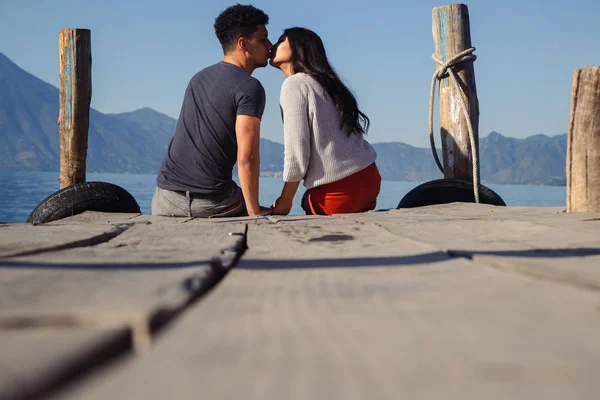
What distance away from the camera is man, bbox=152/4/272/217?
4.72m

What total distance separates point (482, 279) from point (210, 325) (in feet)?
2.69

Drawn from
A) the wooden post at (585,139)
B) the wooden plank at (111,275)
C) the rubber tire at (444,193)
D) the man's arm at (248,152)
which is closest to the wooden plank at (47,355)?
the wooden plank at (111,275)

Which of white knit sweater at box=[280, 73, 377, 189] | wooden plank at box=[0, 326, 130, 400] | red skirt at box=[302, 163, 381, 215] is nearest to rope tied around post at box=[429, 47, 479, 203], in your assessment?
red skirt at box=[302, 163, 381, 215]

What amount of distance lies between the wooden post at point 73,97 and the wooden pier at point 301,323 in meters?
5.56

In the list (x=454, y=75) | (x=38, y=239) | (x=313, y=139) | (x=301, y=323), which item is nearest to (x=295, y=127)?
(x=313, y=139)

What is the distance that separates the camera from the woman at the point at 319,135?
484 cm

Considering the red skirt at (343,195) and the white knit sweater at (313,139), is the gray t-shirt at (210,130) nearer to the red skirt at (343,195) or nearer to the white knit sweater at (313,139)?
the white knit sweater at (313,139)

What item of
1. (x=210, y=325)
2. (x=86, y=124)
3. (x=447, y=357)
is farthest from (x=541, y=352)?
(x=86, y=124)

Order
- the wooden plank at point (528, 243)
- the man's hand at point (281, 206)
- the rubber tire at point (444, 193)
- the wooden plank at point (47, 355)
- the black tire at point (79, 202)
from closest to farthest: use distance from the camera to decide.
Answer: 1. the wooden plank at point (47, 355)
2. the wooden plank at point (528, 243)
3. the man's hand at point (281, 206)
4. the black tire at point (79, 202)
5. the rubber tire at point (444, 193)

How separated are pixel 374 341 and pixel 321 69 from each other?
162 inches

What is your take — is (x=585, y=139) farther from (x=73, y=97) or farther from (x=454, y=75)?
(x=73, y=97)

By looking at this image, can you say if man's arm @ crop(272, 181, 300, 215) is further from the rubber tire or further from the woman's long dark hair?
the rubber tire

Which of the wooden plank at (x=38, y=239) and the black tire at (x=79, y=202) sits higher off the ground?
the black tire at (x=79, y=202)

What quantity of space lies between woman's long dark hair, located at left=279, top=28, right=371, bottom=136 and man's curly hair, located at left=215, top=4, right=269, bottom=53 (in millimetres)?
272
